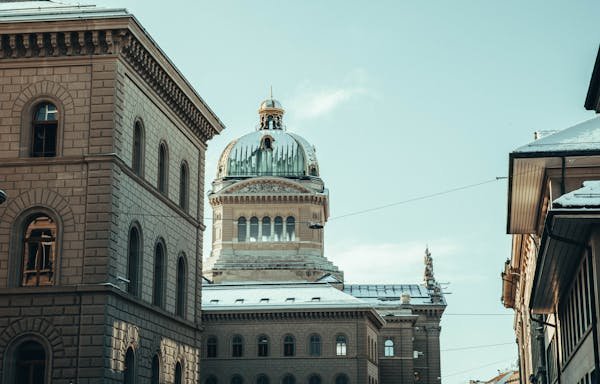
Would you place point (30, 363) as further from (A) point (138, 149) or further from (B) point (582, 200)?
(B) point (582, 200)

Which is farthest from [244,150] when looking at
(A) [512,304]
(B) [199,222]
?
(B) [199,222]

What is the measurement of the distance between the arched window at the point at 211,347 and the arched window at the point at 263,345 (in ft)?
12.5

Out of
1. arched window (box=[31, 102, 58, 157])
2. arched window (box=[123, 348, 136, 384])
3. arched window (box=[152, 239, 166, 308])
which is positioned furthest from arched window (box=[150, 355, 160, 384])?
arched window (box=[31, 102, 58, 157])

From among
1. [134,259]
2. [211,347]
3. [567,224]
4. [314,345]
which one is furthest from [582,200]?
[211,347]

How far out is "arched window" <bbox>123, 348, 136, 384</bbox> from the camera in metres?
39.3

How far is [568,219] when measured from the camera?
74.4 ft

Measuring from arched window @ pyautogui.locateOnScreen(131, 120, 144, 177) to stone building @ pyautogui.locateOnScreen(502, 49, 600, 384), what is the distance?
13.7 metres

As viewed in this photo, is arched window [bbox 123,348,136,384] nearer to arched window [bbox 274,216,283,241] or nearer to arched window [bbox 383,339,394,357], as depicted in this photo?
arched window [bbox 383,339,394,357]

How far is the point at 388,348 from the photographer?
4537 inches

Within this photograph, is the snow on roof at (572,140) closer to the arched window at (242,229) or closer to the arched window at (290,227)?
A: the arched window at (290,227)

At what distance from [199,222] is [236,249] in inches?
2902

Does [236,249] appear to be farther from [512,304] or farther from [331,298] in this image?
[512,304]

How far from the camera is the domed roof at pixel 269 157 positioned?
420 feet

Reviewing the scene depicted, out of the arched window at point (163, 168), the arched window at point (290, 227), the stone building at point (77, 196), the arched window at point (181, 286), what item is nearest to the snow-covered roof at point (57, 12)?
the stone building at point (77, 196)
